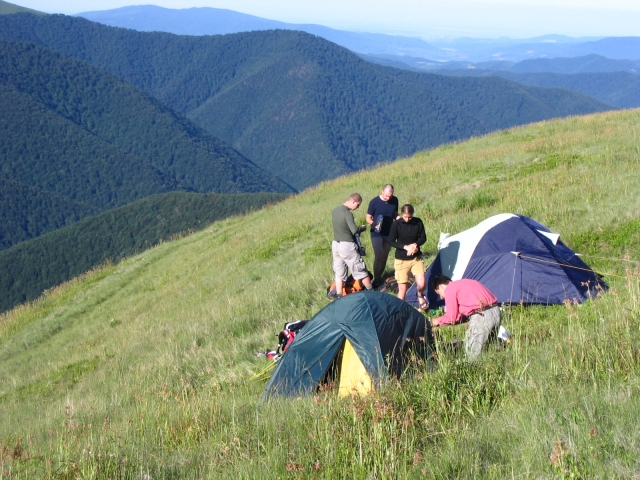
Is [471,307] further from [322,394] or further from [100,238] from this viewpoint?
[100,238]

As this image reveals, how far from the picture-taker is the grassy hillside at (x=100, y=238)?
78000 millimetres

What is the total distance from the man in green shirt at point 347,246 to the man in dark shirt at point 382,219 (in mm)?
334

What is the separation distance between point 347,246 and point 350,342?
317 centimetres

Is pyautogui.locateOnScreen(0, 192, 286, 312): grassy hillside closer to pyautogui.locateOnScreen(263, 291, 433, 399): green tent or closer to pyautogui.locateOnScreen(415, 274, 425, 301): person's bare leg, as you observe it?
pyautogui.locateOnScreen(415, 274, 425, 301): person's bare leg

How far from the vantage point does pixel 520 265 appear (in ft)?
26.3

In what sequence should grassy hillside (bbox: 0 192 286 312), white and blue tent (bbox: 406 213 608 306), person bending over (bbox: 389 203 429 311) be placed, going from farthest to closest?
1. grassy hillside (bbox: 0 192 286 312)
2. person bending over (bbox: 389 203 429 311)
3. white and blue tent (bbox: 406 213 608 306)

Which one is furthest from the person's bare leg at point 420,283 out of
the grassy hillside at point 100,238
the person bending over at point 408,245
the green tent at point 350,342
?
the grassy hillside at point 100,238

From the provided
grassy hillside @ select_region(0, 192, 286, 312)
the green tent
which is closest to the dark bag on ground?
the green tent

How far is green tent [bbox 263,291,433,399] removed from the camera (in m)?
6.34

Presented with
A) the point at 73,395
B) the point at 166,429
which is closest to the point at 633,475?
the point at 166,429

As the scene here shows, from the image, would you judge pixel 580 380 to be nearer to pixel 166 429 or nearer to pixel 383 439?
pixel 383 439

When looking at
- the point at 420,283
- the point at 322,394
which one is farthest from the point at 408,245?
the point at 322,394

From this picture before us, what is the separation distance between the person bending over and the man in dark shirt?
34.0 inches

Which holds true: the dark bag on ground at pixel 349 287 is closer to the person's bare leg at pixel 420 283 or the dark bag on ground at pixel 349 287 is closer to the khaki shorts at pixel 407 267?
the khaki shorts at pixel 407 267
